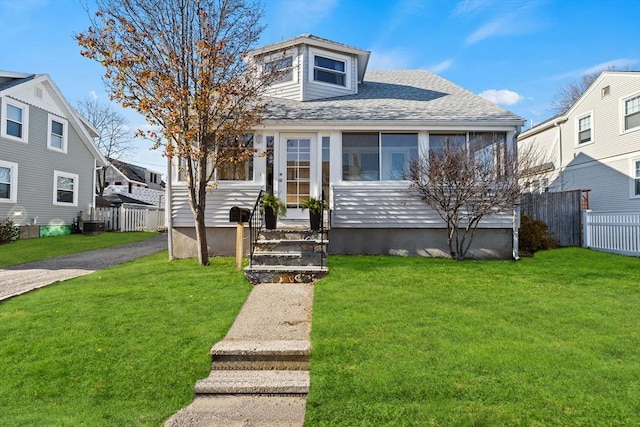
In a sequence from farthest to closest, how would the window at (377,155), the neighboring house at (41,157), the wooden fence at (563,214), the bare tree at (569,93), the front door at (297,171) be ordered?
the bare tree at (569,93) < the neighboring house at (41,157) < the wooden fence at (563,214) < the front door at (297,171) < the window at (377,155)

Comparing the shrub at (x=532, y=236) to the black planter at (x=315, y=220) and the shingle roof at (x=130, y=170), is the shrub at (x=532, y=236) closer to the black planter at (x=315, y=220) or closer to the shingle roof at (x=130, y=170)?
the black planter at (x=315, y=220)

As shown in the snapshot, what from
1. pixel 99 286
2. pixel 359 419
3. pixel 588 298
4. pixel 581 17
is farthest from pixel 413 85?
pixel 359 419

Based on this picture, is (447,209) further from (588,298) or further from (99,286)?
(99,286)

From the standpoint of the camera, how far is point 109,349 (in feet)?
13.2

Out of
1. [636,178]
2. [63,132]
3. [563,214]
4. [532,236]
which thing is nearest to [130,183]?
[63,132]

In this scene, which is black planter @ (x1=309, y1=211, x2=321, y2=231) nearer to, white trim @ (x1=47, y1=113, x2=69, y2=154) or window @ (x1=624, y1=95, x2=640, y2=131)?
window @ (x1=624, y1=95, x2=640, y2=131)

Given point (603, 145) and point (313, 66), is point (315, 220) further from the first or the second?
point (603, 145)

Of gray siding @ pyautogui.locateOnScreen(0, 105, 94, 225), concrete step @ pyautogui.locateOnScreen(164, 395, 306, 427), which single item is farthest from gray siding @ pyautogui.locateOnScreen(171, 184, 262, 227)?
gray siding @ pyautogui.locateOnScreen(0, 105, 94, 225)

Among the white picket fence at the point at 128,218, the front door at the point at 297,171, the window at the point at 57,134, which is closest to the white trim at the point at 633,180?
the front door at the point at 297,171

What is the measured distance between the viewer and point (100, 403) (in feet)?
10.4

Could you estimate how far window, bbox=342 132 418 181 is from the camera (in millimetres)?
9578

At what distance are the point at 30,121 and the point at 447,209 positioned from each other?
17.1m

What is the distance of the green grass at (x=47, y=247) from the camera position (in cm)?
1070

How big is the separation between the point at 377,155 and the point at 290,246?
11.6 feet
